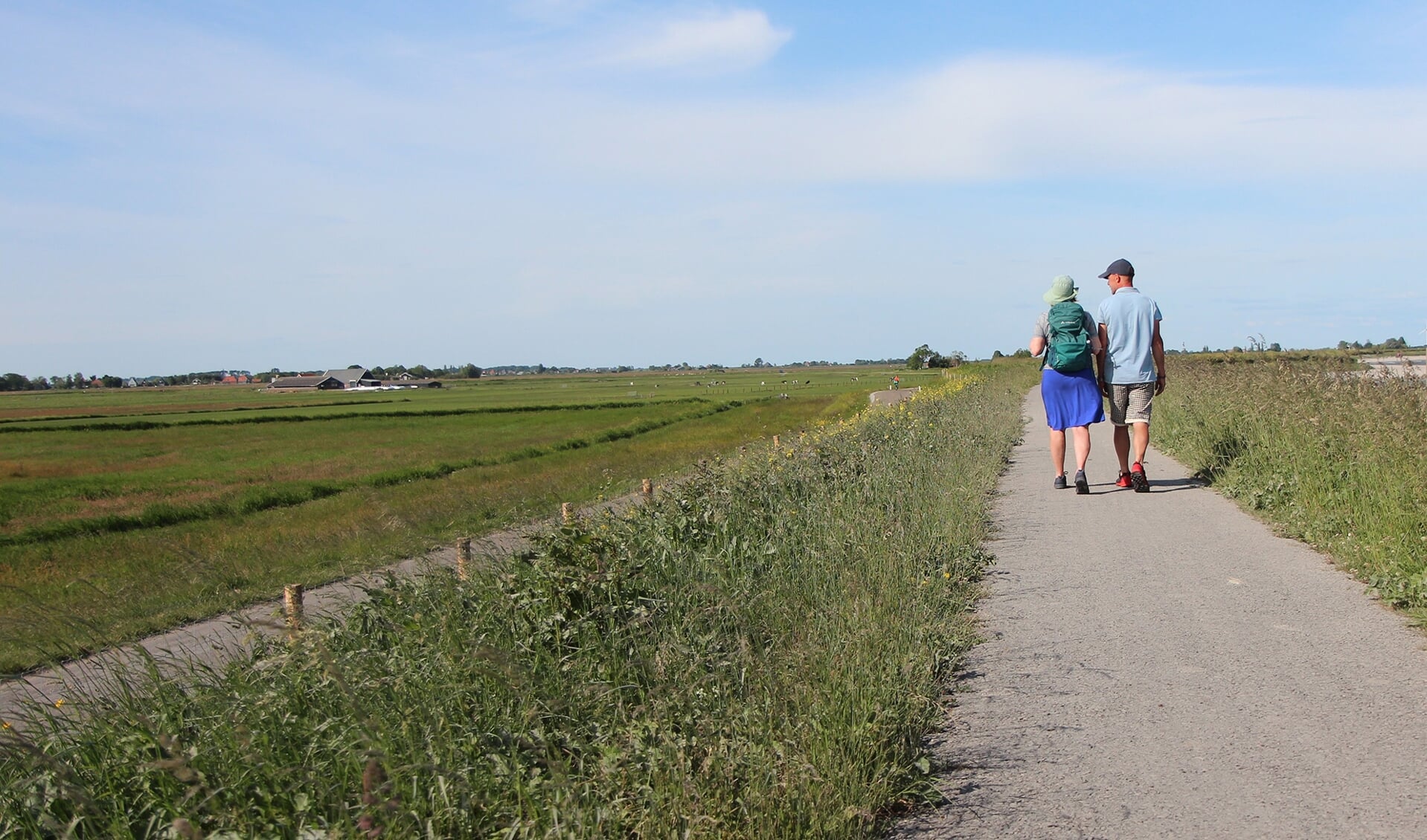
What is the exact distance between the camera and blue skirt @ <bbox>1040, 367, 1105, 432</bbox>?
1070cm

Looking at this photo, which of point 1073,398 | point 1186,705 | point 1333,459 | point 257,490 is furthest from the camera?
point 257,490

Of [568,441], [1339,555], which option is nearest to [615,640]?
[1339,555]

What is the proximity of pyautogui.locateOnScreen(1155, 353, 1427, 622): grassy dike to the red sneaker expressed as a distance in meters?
0.71

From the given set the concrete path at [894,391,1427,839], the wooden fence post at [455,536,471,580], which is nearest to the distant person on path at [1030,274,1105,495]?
the concrete path at [894,391,1427,839]

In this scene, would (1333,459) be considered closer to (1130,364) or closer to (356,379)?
(1130,364)

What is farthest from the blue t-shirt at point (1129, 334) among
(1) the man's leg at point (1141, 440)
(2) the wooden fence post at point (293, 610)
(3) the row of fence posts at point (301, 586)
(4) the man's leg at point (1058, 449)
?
(2) the wooden fence post at point (293, 610)

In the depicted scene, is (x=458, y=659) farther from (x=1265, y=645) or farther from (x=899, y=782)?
(x=1265, y=645)

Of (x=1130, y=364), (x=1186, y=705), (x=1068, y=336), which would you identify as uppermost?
(x=1068, y=336)

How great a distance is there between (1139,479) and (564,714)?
7.92 meters

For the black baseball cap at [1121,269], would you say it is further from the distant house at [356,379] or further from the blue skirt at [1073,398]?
the distant house at [356,379]

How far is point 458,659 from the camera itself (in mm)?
4602

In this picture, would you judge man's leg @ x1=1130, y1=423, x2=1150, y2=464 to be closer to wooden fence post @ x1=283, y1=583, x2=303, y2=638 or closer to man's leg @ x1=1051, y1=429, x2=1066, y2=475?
man's leg @ x1=1051, y1=429, x2=1066, y2=475

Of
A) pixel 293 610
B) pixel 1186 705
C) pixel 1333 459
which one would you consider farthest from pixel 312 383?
pixel 1186 705

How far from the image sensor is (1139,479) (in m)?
10.5
